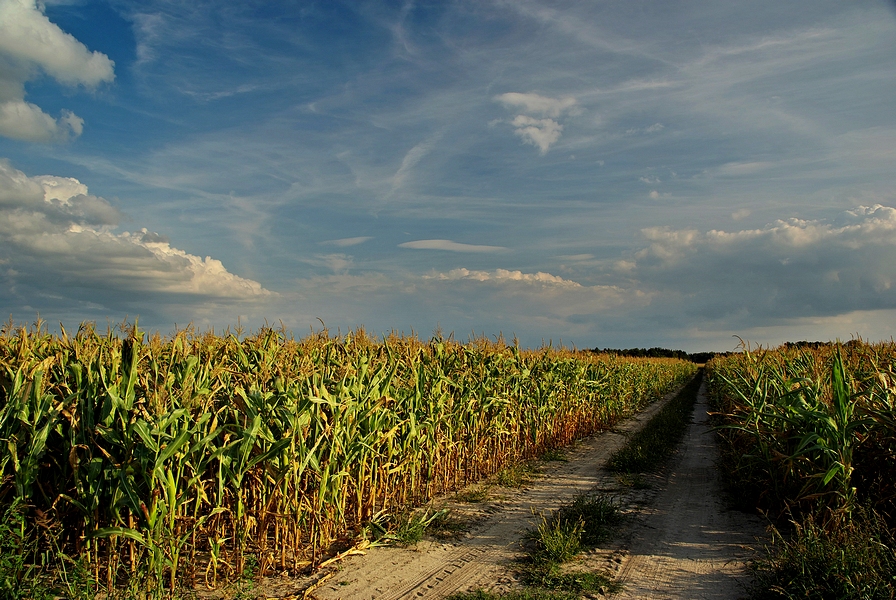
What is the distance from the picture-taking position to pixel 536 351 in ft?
49.4

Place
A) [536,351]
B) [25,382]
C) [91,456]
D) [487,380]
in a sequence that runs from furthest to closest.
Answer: [536,351], [487,380], [25,382], [91,456]

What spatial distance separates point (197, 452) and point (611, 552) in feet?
16.6

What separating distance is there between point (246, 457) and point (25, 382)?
241 cm

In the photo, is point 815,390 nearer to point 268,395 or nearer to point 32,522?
point 268,395

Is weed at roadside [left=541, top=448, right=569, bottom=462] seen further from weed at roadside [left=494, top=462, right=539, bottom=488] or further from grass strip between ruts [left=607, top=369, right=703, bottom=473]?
grass strip between ruts [left=607, top=369, right=703, bottom=473]

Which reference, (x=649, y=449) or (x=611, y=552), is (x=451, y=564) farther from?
(x=649, y=449)

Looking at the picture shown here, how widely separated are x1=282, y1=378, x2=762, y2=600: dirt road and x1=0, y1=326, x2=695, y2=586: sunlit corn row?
2.88 ft

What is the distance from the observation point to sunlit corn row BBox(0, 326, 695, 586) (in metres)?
4.71

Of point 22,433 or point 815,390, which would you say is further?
point 815,390

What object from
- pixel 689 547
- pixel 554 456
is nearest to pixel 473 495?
pixel 689 547

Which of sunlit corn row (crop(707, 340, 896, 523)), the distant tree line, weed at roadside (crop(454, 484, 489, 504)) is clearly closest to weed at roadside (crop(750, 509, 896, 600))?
sunlit corn row (crop(707, 340, 896, 523))

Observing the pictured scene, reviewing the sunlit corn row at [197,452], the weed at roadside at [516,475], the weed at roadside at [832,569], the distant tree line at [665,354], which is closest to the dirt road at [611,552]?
the weed at roadside at [516,475]

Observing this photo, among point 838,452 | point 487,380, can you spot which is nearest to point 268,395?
point 487,380

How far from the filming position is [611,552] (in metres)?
6.55
